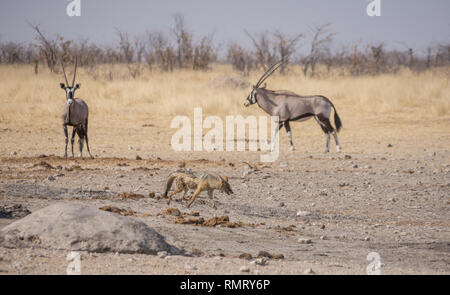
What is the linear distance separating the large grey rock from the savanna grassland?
164 millimetres

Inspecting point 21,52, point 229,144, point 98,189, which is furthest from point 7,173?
point 21,52

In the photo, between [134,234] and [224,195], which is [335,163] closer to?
[224,195]

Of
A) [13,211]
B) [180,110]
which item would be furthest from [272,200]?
[180,110]

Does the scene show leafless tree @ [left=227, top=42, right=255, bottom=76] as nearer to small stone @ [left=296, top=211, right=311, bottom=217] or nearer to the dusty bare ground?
the dusty bare ground

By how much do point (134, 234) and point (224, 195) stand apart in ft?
12.2

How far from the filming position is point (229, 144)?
15.2 metres

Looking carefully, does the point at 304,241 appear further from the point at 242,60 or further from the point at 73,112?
the point at 242,60

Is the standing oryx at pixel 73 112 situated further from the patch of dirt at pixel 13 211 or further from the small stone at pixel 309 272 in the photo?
the small stone at pixel 309 272

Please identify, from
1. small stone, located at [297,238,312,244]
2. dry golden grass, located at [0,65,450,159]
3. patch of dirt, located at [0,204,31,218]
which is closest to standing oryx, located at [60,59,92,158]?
dry golden grass, located at [0,65,450,159]

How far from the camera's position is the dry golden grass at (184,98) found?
18.8 metres

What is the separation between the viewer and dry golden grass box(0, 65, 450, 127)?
61.7ft

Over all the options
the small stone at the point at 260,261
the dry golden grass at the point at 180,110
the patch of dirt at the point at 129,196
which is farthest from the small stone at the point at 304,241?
the dry golden grass at the point at 180,110

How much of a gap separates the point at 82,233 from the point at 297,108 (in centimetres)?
1023

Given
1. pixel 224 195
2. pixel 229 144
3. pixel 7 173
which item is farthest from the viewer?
pixel 229 144
